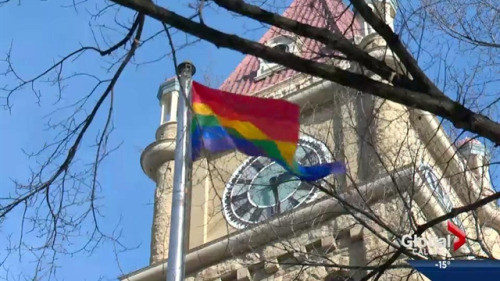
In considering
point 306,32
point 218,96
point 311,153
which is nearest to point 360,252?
point 311,153

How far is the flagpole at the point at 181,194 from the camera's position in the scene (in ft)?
36.0

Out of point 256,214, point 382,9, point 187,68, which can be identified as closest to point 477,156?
point 256,214

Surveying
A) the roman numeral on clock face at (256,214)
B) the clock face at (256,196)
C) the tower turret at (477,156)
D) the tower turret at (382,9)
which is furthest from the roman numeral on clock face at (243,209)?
the tower turret at (382,9)

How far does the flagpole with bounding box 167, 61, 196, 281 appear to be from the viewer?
36.0 ft

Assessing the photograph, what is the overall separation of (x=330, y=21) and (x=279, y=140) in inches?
40.4

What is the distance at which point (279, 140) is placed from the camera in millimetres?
8781

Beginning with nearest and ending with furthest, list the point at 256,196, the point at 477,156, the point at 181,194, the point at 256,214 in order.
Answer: the point at 181,194 < the point at 477,156 < the point at 256,214 < the point at 256,196

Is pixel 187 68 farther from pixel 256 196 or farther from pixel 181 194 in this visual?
pixel 256 196

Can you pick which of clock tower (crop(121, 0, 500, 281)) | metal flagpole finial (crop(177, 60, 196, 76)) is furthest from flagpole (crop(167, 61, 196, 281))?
clock tower (crop(121, 0, 500, 281))

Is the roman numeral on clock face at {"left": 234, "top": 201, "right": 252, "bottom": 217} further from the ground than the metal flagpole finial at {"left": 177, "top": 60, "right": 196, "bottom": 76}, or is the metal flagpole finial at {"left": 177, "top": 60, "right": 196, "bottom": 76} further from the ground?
the roman numeral on clock face at {"left": 234, "top": 201, "right": 252, "bottom": 217}

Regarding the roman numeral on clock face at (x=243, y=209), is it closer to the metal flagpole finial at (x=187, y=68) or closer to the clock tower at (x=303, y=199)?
the clock tower at (x=303, y=199)

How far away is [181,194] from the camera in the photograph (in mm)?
11766

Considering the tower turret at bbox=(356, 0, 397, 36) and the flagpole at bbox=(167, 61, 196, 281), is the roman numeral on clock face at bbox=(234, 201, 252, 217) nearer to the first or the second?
the flagpole at bbox=(167, 61, 196, 281)

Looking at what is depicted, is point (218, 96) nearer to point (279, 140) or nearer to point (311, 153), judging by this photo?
point (279, 140)
